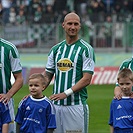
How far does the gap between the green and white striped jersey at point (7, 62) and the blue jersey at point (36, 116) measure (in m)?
0.37

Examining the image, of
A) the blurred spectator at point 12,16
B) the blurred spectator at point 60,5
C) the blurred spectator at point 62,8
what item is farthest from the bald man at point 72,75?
the blurred spectator at point 60,5

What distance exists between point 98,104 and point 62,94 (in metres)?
9.85

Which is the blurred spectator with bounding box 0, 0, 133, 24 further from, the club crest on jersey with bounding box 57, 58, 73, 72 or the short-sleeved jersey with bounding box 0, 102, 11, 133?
the short-sleeved jersey with bounding box 0, 102, 11, 133

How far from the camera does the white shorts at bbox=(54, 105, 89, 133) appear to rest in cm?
917

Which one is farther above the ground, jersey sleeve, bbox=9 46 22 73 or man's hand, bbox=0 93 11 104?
jersey sleeve, bbox=9 46 22 73

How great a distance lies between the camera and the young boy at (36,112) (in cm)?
838

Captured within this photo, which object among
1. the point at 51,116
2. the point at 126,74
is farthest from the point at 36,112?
the point at 126,74

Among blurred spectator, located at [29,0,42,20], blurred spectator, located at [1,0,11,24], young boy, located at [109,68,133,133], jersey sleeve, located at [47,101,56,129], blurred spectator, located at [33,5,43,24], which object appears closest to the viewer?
jersey sleeve, located at [47,101,56,129]

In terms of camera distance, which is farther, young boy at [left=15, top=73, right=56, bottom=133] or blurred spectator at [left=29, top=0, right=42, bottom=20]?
blurred spectator at [left=29, top=0, right=42, bottom=20]

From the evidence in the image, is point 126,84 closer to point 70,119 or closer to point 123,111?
point 123,111

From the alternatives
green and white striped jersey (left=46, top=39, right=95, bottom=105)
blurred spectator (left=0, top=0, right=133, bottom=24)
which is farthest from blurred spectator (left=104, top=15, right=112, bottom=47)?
green and white striped jersey (left=46, top=39, right=95, bottom=105)

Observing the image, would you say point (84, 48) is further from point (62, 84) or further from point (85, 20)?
point (85, 20)

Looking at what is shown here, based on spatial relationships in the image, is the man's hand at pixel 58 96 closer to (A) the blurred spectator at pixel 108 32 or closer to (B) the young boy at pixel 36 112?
(B) the young boy at pixel 36 112

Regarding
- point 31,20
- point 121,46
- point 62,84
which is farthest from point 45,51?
point 62,84
